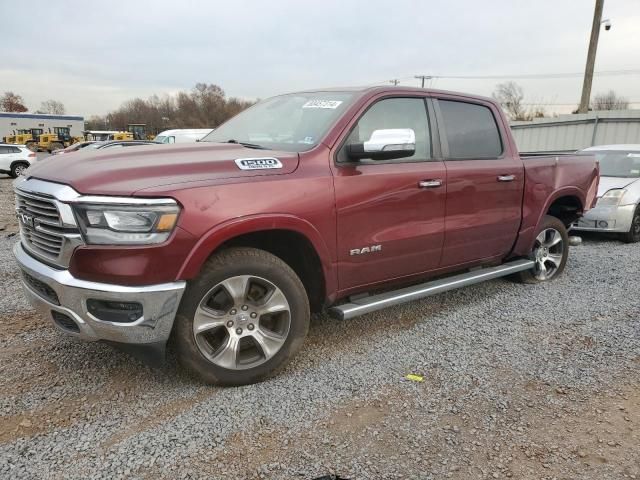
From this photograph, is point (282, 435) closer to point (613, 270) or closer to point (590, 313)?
point (590, 313)

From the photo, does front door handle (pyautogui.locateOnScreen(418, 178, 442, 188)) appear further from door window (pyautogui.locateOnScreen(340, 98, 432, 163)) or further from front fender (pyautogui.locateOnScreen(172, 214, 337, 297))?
front fender (pyautogui.locateOnScreen(172, 214, 337, 297))

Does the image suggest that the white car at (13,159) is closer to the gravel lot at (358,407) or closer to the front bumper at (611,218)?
the gravel lot at (358,407)

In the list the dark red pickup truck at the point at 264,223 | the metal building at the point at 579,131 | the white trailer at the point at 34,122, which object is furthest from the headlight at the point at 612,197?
the white trailer at the point at 34,122

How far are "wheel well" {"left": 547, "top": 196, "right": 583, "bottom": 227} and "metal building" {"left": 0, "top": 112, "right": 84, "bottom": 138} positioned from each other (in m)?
72.2

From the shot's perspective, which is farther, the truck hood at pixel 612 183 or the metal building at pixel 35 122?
the metal building at pixel 35 122

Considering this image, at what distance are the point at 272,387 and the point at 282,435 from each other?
508 millimetres

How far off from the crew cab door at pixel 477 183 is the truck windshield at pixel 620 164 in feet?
16.5

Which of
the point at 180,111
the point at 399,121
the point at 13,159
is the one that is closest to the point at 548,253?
the point at 399,121

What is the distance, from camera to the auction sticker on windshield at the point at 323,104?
12.0ft

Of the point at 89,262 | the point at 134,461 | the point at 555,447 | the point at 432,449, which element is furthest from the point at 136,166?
the point at 555,447

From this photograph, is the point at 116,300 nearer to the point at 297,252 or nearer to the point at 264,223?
the point at 264,223

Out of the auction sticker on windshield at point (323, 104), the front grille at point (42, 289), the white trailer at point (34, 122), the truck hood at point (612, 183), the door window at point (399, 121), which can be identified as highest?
the white trailer at point (34, 122)


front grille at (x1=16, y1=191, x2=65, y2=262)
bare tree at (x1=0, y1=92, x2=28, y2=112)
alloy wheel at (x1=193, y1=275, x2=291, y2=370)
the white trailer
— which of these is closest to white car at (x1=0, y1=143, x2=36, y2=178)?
front grille at (x1=16, y1=191, x2=65, y2=262)

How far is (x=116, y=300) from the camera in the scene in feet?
8.55
